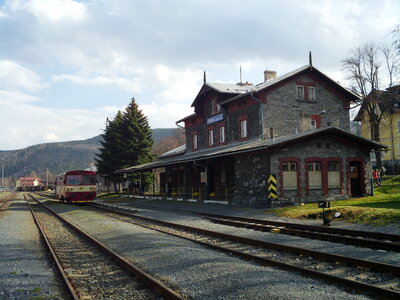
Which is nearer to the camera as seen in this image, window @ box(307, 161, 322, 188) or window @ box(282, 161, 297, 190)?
window @ box(282, 161, 297, 190)

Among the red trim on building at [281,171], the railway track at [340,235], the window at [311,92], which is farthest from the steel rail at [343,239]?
the window at [311,92]

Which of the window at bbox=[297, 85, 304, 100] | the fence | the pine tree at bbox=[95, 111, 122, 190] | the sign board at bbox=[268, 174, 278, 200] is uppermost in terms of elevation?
the window at bbox=[297, 85, 304, 100]

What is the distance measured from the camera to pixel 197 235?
1195 centimetres

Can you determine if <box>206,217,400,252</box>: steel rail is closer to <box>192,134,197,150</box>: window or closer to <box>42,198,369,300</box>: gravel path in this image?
<box>42,198,369,300</box>: gravel path

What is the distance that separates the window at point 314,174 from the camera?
2088 cm

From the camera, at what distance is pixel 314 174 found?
827 inches

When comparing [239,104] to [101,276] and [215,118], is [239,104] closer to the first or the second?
[215,118]

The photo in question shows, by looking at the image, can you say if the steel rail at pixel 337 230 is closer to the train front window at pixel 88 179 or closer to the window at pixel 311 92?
the window at pixel 311 92

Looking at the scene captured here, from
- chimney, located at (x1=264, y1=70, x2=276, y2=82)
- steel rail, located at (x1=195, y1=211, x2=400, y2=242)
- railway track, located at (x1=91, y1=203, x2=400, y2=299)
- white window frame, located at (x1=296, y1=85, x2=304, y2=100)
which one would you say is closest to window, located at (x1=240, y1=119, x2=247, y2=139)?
white window frame, located at (x1=296, y1=85, x2=304, y2=100)

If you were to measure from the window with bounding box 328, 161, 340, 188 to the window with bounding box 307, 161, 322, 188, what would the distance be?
714mm

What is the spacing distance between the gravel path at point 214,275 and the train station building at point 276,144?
1077 cm

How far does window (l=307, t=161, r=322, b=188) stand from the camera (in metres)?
20.9

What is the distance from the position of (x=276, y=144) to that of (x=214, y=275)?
505 inches

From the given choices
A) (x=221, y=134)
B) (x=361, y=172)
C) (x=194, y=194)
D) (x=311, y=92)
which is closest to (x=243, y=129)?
(x=221, y=134)
